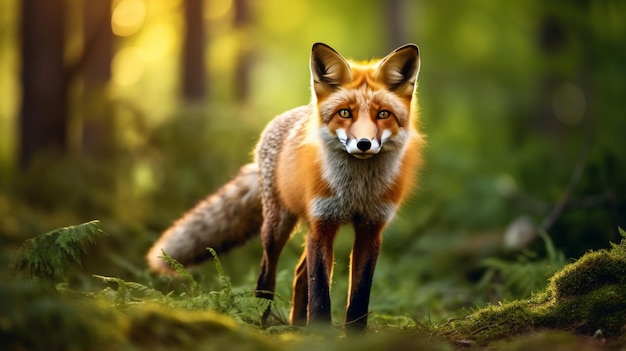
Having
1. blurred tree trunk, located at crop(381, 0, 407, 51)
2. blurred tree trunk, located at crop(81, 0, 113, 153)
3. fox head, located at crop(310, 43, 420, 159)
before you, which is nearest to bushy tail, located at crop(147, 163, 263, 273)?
fox head, located at crop(310, 43, 420, 159)

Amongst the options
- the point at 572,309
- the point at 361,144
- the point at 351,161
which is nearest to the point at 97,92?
the point at 351,161

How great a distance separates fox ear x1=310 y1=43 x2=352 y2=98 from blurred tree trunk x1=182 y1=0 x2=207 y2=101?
43.3ft

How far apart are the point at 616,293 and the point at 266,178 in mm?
2895

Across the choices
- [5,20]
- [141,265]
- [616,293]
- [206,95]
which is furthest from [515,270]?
[5,20]

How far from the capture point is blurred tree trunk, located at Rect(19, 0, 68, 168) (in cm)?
1350

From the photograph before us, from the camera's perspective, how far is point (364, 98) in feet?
15.9

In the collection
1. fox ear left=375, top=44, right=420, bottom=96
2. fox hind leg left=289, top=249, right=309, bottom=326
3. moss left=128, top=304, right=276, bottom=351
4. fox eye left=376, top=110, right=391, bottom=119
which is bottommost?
fox hind leg left=289, top=249, right=309, bottom=326

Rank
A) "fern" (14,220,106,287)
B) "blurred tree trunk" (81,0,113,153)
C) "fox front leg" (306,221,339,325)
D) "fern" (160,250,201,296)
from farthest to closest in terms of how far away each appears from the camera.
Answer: "blurred tree trunk" (81,0,113,153) < "fox front leg" (306,221,339,325) < "fern" (160,250,201,296) < "fern" (14,220,106,287)

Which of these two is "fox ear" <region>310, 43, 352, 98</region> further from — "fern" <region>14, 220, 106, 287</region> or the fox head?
"fern" <region>14, 220, 106, 287</region>

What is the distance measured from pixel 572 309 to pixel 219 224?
126 inches

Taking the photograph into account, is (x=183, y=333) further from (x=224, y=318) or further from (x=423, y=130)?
(x=423, y=130)

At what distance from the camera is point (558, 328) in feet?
14.2

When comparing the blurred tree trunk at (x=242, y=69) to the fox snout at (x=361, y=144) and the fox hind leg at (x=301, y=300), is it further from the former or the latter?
the fox snout at (x=361, y=144)

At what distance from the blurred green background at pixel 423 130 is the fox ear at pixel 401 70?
7.04ft
